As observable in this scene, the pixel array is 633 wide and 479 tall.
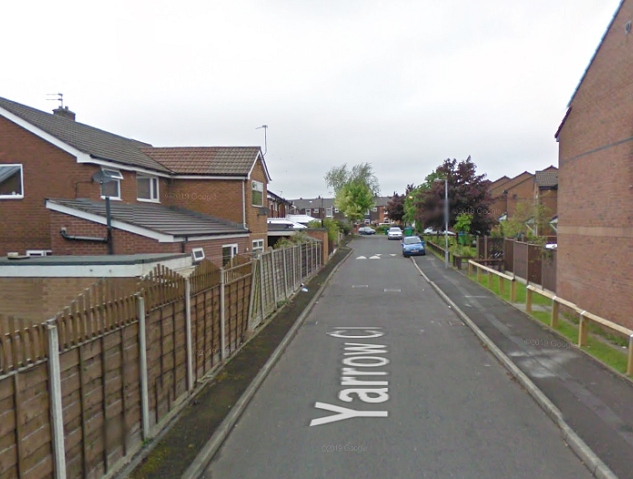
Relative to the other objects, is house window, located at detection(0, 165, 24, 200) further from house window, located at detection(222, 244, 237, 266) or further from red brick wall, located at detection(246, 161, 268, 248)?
red brick wall, located at detection(246, 161, 268, 248)

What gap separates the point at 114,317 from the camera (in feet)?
14.2

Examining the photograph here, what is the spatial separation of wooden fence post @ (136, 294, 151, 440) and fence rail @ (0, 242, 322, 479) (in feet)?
0.03

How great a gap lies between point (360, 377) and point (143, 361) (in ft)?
12.1

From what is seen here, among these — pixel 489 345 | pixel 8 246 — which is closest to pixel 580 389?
pixel 489 345

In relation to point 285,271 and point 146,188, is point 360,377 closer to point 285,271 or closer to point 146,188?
point 285,271

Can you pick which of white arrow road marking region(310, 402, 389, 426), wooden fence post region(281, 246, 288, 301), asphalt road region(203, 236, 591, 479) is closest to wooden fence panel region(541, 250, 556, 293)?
asphalt road region(203, 236, 591, 479)

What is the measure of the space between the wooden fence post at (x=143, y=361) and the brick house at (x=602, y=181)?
913 cm

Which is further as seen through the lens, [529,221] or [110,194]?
[529,221]

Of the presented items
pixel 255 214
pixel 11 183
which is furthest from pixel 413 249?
pixel 11 183

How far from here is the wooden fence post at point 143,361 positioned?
4797 mm

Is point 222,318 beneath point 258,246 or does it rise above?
beneath

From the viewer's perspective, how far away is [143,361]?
4.82 m

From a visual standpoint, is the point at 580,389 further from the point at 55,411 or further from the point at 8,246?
the point at 8,246

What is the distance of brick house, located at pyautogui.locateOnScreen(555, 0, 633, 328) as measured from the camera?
9.45 m
